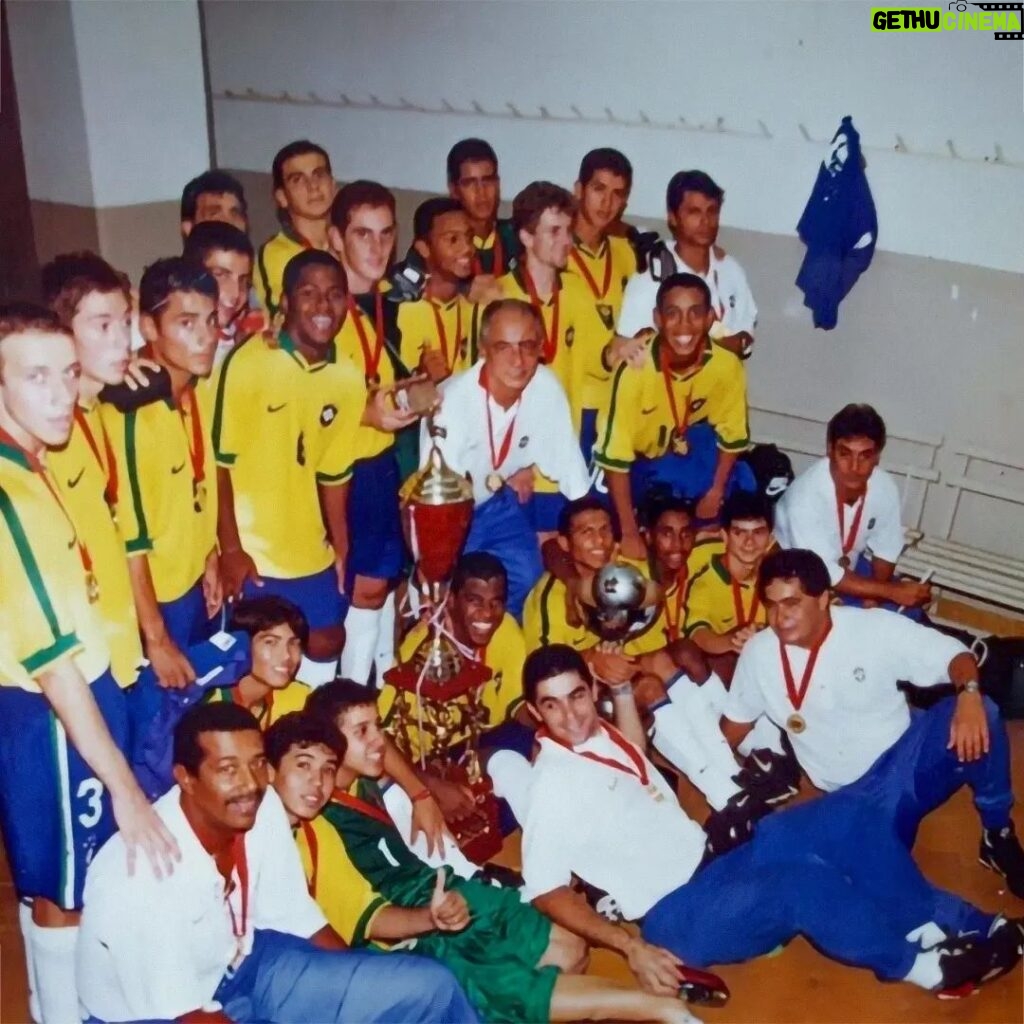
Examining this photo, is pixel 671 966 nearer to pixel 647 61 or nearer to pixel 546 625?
A: pixel 546 625

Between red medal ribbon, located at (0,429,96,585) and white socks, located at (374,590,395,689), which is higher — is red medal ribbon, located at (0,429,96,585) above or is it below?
above

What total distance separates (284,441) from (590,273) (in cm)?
161

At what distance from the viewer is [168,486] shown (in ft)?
9.14

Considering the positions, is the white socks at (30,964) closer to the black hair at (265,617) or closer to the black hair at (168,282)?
the black hair at (265,617)

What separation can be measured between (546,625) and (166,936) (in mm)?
1617

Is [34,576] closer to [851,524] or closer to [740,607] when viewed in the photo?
[740,607]

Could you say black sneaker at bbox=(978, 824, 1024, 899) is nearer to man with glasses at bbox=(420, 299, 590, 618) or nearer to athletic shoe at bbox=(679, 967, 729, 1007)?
athletic shoe at bbox=(679, 967, 729, 1007)

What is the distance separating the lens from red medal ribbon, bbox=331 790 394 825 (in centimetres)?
278

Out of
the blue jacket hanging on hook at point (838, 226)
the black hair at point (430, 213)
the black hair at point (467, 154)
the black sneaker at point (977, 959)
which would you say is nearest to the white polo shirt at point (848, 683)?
the black sneaker at point (977, 959)

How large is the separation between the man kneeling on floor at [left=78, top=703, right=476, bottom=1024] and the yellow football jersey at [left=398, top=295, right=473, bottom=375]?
179 centimetres

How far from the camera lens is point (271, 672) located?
2.79 metres

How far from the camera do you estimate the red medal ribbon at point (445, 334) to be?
154 inches

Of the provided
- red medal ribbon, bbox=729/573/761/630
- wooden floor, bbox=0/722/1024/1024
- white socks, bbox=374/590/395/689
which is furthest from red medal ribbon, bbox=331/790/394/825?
red medal ribbon, bbox=729/573/761/630

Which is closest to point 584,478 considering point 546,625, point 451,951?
point 546,625
